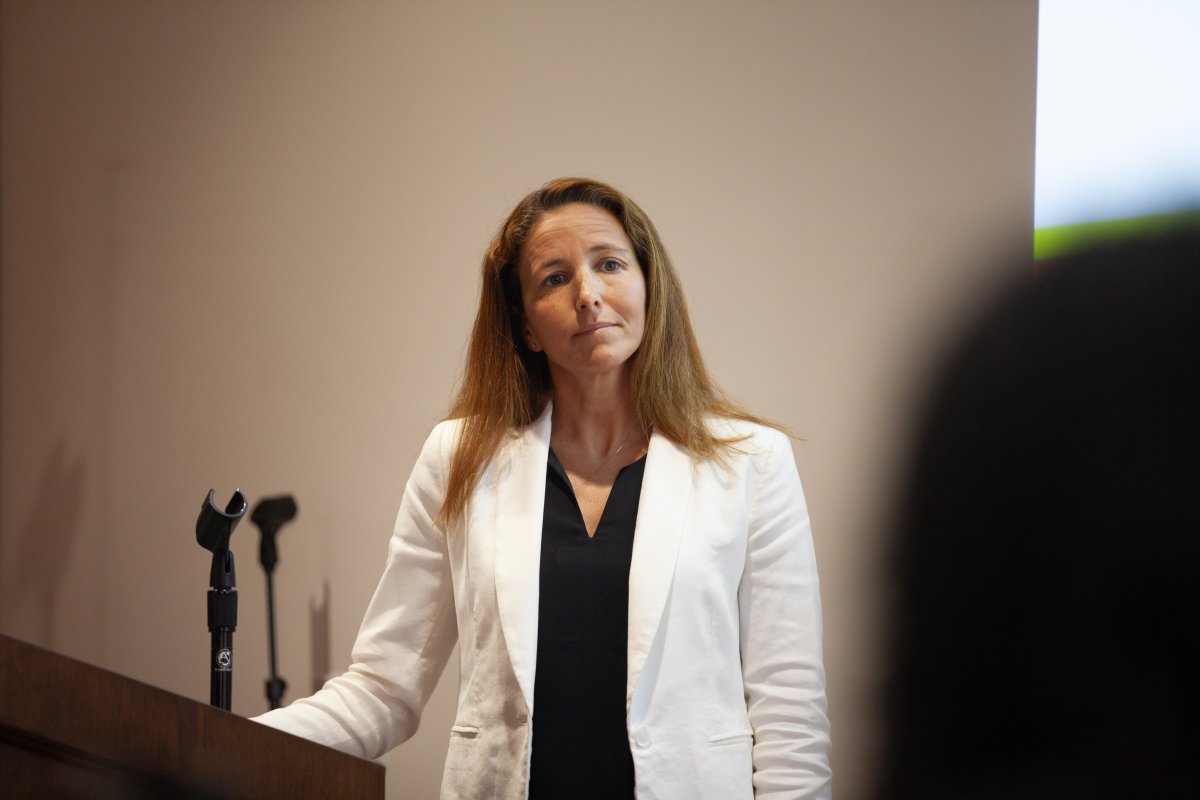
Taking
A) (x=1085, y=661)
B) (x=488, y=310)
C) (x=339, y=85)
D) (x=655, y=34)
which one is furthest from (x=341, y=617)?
(x=1085, y=661)

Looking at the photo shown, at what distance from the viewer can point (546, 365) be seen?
1916 mm

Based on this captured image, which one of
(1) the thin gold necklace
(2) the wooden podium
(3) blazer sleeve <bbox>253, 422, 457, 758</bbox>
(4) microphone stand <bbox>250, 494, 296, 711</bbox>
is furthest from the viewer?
(4) microphone stand <bbox>250, 494, 296, 711</bbox>

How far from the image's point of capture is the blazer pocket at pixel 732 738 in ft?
5.06

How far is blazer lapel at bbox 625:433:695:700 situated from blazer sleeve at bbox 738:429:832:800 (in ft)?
0.38

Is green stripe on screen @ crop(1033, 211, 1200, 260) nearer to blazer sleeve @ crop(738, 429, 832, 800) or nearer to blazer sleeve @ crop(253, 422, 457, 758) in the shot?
blazer sleeve @ crop(738, 429, 832, 800)

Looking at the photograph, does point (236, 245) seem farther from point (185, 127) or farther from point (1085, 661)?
point (1085, 661)

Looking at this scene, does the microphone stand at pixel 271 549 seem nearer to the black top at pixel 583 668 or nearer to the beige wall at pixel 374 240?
Answer: the beige wall at pixel 374 240

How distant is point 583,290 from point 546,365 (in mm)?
237

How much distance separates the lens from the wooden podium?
0.77 meters

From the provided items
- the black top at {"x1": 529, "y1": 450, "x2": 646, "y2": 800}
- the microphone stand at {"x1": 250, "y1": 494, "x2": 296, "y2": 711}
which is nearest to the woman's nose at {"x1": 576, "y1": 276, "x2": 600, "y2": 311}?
the black top at {"x1": 529, "y1": 450, "x2": 646, "y2": 800}

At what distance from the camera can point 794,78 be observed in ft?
7.59

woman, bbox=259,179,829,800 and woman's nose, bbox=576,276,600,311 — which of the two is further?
woman's nose, bbox=576,276,600,311

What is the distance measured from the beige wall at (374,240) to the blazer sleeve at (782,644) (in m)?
0.60

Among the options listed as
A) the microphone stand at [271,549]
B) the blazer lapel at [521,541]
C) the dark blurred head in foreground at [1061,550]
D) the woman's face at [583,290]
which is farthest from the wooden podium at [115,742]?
the microphone stand at [271,549]
